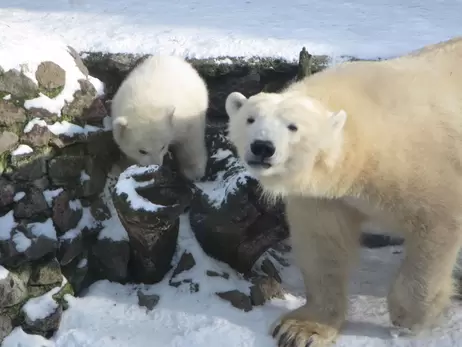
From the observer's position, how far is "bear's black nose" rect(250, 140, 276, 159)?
289cm

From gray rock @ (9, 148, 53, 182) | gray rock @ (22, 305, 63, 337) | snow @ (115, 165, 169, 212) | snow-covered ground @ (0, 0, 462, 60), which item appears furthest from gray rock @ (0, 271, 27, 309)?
snow-covered ground @ (0, 0, 462, 60)

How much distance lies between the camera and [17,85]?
13.3 feet

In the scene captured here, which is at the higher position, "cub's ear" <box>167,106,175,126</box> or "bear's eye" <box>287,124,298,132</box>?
"bear's eye" <box>287,124,298,132</box>

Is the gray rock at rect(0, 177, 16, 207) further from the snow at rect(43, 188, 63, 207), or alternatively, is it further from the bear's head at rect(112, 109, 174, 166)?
the bear's head at rect(112, 109, 174, 166)

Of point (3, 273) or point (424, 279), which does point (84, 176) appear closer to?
point (3, 273)

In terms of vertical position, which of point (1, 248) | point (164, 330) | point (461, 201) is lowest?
point (164, 330)

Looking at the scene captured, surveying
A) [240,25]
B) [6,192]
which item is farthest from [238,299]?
[240,25]

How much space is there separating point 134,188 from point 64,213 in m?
0.59

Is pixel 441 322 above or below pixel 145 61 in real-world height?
below

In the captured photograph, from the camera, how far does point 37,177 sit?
4035mm

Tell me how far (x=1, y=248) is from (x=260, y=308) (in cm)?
154

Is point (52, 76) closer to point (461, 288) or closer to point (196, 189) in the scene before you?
point (196, 189)

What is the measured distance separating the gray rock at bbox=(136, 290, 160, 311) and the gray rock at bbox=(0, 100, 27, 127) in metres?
1.27

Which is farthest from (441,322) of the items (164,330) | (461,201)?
(164,330)
